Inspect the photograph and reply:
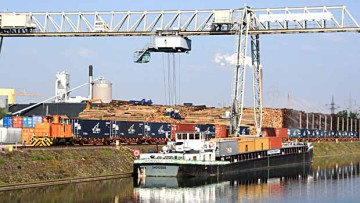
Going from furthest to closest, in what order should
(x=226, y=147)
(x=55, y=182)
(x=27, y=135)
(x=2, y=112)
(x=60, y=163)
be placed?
(x=2, y=112), (x=226, y=147), (x=27, y=135), (x=60, y=163), (x=55, y=182)

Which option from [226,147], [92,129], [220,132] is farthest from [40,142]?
[220,132]

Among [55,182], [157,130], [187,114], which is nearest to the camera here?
[55,182]

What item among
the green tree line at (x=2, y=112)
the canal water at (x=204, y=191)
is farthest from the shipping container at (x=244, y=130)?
the green tree line at (x=2, y=112)

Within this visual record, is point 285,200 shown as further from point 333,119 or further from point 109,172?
point 333,119

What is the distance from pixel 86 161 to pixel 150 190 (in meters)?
8.02

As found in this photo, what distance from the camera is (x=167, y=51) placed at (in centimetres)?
7112

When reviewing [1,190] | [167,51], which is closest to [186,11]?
[167,51]

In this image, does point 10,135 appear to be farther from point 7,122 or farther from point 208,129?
point 208,129

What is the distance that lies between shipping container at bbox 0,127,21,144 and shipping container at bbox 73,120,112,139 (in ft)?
18.4

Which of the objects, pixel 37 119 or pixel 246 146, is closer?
pixel 37 119

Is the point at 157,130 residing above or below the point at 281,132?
above

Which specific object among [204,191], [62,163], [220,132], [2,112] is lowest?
[204,191]

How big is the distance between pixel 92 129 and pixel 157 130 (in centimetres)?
1118

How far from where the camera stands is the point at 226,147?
64312 millimetres
